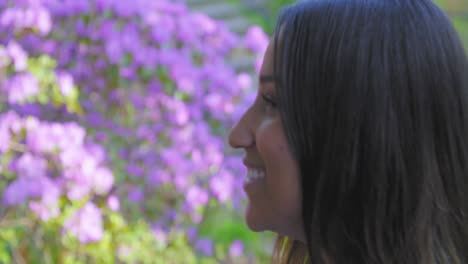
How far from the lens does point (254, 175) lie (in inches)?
39.4

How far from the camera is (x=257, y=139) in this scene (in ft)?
3.20

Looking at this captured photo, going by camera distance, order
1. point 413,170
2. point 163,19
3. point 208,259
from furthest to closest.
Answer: point 208,259, point 163,19, point 413,170

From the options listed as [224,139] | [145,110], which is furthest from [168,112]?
[224,139]

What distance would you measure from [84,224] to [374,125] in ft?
5.21

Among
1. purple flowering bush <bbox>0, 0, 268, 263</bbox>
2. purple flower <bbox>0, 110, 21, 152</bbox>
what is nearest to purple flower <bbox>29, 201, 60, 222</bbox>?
purple flowering bush <bbox>0, 0, 268, 263</bbox>

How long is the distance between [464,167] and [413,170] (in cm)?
12

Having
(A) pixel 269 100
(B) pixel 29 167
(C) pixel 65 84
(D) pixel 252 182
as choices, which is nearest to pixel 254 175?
(D) pixel 252 182

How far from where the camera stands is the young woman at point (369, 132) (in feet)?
2.97

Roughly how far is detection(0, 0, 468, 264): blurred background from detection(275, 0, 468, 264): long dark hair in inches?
57.3

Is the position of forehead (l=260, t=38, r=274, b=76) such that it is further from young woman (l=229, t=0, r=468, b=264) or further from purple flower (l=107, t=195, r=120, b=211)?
purple flower (l=107, t=195, r=120, b=211)

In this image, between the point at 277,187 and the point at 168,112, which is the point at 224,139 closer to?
the point at 168,112

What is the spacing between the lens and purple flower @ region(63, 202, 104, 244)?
224 cm

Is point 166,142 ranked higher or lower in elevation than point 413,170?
lower

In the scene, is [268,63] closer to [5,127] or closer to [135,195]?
[5,127]
